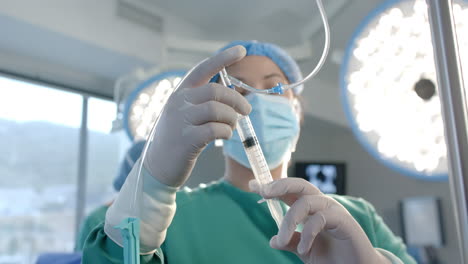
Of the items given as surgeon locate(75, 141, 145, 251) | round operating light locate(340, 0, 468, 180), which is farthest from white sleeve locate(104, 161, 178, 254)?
surgeon locate(75, 141, 145, 251)

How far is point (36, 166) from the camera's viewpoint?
2969 millimetres

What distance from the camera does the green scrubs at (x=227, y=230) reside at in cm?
81

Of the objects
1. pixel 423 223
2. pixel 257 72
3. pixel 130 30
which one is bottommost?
pixel 423 223

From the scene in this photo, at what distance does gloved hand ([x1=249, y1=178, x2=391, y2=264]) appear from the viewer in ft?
1.79

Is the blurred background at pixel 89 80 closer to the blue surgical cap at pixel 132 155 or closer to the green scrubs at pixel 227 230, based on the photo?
the blue surgical cap at pixel 132 155

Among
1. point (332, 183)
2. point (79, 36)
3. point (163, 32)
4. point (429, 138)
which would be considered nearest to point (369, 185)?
point (332, 183)

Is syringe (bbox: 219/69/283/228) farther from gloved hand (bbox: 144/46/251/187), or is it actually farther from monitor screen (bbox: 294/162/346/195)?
monitor screen (bbox: 294/162/346/195)

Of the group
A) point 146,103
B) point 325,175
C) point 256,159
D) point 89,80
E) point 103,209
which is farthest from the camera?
point 325,175

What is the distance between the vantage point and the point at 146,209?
1.96 feet

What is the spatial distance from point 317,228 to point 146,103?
1100 millimetres

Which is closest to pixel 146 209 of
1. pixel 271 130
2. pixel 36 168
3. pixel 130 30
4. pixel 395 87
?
pixel 271 130

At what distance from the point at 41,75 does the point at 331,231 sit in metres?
2.83

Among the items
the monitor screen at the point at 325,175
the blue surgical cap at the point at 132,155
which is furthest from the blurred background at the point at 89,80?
the monitor screen at the point at 325,175

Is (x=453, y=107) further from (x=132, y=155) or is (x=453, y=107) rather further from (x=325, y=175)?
(x=325, y=175)
